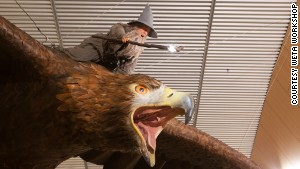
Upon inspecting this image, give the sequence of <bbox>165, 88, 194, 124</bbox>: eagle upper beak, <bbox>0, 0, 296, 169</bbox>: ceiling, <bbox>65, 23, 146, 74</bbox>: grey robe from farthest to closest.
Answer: <bbox>0, 0, 296, 169</bbox>: ceiling < <bbox>65, 23, 146, 74</bbox>: grey robe < <bbox>165, 88, 194, 124</bbox>: eagle upper beak

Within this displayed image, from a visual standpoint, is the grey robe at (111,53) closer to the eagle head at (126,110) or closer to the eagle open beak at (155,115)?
the eagle head at (126,110)

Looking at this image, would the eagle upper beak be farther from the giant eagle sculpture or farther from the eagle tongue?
the eagle tongue

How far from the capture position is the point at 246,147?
10305mm

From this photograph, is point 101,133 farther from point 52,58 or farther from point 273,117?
point 273,117

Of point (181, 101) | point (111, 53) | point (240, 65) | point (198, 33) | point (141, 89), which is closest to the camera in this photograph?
point (181, 101)

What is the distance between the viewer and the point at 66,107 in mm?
2615

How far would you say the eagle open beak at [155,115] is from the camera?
8.07ft

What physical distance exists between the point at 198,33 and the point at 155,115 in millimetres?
5336

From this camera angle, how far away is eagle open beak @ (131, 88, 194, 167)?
8.07 feet

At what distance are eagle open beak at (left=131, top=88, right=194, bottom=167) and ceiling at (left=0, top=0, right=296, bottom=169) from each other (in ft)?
15.8

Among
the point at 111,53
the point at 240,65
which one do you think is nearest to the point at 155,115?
the point at 111,53

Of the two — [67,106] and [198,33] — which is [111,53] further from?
[198,33]

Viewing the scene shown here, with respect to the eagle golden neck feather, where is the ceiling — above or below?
above

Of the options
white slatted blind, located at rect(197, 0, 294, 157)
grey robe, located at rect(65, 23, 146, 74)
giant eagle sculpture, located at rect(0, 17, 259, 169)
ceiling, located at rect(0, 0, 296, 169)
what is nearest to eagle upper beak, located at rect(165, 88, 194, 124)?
giant eagle sculpture, located at rect(0, 17, 259, 169)
